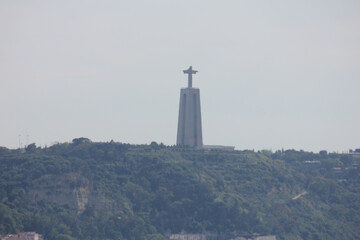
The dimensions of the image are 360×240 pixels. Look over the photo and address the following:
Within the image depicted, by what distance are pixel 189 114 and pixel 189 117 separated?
0.45 m

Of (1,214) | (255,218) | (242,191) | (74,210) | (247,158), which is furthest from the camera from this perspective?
(247,158)

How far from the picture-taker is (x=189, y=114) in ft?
476

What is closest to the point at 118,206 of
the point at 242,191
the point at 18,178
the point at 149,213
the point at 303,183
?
the point at 149,213

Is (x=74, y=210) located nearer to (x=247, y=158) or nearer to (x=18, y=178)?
(x=18, y=178)

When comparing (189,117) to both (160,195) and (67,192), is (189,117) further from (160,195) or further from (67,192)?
(67,192)

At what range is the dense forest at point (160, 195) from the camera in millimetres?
117125

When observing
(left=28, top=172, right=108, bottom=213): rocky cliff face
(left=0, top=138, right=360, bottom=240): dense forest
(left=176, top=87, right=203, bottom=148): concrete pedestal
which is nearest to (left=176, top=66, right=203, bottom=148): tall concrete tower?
(left=176, top=87, right=203, bottom=148): concrete pedestal

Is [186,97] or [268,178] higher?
[186,97]

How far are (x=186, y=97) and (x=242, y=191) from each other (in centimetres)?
1709

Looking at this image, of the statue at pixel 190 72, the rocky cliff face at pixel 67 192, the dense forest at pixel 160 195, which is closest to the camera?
the dense forest at pixel 160 195

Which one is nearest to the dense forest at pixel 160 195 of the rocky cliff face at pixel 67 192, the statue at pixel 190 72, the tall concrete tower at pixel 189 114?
the rocky cliff face at pixel 67 192

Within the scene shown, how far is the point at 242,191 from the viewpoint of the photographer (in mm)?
138875

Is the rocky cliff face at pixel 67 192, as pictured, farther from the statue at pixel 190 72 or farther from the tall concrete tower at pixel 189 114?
the statue at pixel 190 72

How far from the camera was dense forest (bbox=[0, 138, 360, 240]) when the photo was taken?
4611 inches
